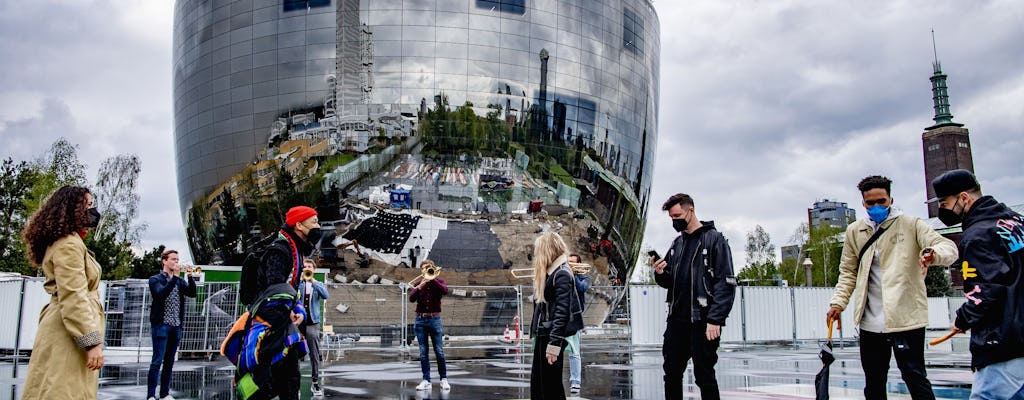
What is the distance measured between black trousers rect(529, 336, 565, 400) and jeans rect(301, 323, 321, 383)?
394 cm

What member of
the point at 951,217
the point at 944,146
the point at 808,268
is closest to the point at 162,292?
the point at 951,217

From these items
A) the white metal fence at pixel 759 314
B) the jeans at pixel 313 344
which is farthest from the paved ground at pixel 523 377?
the white metal fence at pixel 759 314

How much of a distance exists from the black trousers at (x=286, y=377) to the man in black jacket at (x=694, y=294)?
107 inches

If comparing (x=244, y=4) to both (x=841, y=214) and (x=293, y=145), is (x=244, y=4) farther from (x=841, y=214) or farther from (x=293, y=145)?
(x=841, y=214)

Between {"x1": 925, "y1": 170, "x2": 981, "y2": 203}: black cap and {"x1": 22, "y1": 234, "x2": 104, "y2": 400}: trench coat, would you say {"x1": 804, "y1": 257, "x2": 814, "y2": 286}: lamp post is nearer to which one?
{"x1": 925, "y1": 170, "x2": 981, "y2": 203}: black cap

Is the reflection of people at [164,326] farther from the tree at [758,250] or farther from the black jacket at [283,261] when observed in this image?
the tree at [758,250]

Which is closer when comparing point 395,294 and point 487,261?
point 395,294

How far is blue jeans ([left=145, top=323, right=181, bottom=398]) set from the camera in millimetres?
8195

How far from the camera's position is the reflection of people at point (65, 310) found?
3.94m

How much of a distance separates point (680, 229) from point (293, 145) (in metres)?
27.9

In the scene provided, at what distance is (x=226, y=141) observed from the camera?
3391 cm

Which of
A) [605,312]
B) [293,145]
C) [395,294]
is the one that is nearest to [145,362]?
[395,294]

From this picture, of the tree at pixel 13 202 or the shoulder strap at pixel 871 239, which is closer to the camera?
the shoulder strap at pixel 871 239

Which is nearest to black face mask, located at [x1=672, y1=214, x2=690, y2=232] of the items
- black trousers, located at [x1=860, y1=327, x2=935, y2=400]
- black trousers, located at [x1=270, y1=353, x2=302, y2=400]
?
black trousers, located at [x1=860, y1=327, x2=935, y2=400]
